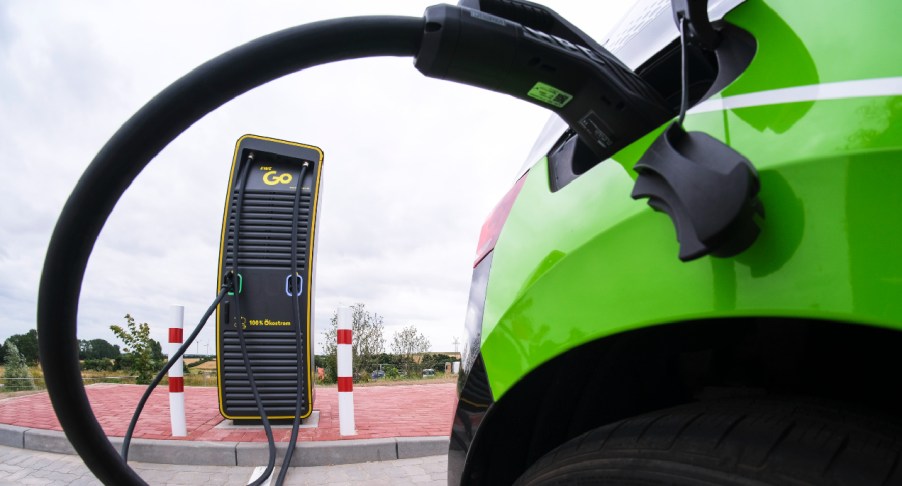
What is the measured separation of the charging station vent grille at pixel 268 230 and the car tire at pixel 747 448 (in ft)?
11.2

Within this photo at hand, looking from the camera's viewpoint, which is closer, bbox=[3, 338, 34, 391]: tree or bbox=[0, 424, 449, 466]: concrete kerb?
bbox=[0, 424, 449, 466]: concrete kerb

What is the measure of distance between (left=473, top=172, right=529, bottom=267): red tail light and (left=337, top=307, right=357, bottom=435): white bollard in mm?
2728

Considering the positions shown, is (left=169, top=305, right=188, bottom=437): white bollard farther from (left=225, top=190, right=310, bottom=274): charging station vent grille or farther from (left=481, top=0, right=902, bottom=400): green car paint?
(left=481, top=0, right=902, bottom=400): green car paint

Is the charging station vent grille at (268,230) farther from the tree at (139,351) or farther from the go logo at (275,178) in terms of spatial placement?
the tree at (139,351)

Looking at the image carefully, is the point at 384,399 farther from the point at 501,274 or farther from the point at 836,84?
the point at 836,84

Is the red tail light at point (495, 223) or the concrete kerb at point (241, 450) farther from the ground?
the red tail light at point (495, 223)

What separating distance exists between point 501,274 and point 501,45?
35cm

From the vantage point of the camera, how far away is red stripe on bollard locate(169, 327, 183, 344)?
3.42 m

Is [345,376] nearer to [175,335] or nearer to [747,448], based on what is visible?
[175,335]

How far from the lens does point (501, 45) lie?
598 millimetres

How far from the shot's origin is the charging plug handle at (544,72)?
0.59m

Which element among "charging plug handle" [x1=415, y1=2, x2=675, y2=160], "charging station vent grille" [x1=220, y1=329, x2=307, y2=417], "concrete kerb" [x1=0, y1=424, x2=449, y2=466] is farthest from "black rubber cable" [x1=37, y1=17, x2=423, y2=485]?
"charging station vent grille" [x1=220, y1=329, x2=307, y2=417]

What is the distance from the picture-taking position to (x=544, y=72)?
624 millimetres

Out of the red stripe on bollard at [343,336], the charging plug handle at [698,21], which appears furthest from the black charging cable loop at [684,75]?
the red stripe on bollard at [343,336]
